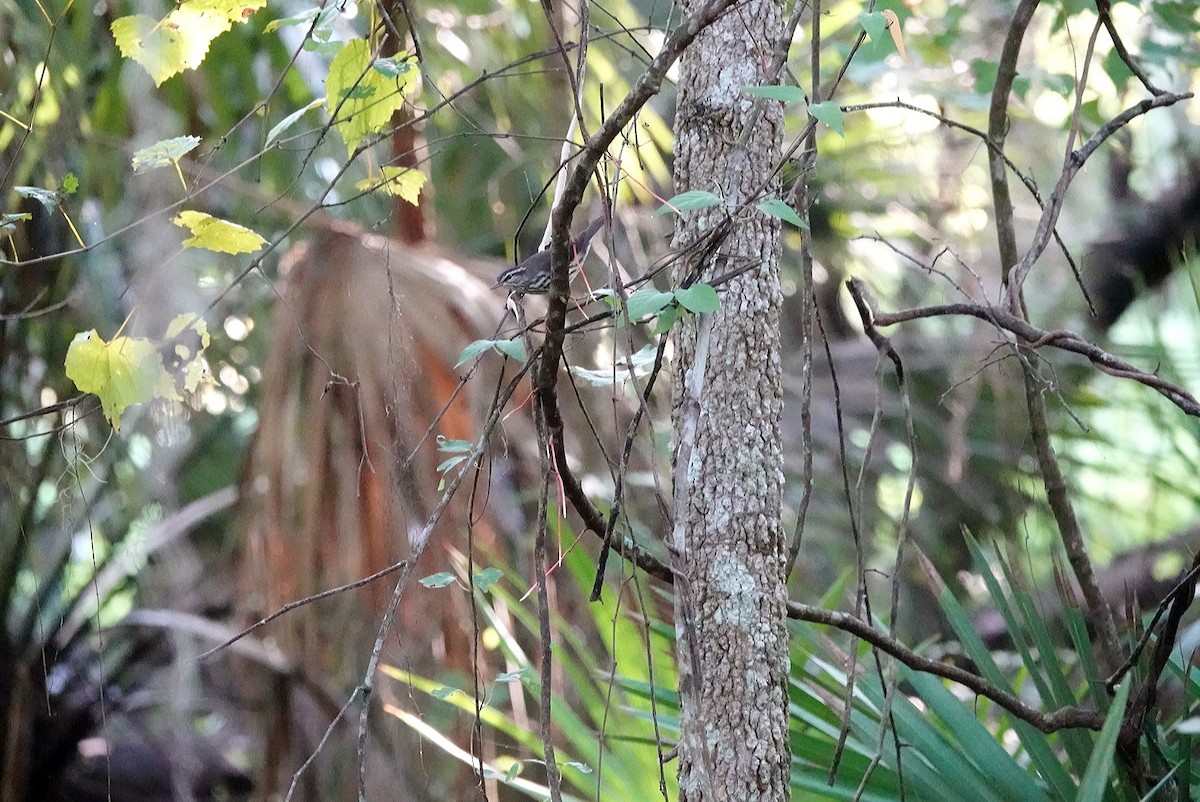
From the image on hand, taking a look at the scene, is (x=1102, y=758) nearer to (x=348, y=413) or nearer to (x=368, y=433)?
(x=368, y=433)

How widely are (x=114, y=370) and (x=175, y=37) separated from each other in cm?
34

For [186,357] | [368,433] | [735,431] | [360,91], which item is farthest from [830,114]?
[368,433]

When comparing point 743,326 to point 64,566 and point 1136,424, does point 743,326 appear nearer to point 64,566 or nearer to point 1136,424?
point 64,566

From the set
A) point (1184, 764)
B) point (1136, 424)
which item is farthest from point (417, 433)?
point (1136, 424)

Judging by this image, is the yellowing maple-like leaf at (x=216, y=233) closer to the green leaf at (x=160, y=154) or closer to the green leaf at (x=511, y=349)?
the green leaf at (x=160, y=154)

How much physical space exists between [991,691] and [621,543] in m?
0.49

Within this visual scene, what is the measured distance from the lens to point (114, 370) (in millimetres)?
962

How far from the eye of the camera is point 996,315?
1.13 meters

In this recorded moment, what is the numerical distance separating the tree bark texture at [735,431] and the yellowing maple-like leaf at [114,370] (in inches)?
18.6

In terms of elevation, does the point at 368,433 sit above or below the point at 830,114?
below

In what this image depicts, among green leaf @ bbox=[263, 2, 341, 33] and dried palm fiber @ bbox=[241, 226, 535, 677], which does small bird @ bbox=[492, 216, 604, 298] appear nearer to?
green leaf @ bbox=[263, 2, 341, 33]

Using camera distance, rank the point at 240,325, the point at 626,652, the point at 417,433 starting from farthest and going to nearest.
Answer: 1. the point at 240,325
2. the point at 417,433
3. the point at 626,652

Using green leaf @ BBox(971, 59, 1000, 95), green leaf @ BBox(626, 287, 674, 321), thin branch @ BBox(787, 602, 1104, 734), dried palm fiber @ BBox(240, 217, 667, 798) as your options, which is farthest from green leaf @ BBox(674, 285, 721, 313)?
green leaf @ BBox(971, 59, 1000, 95)

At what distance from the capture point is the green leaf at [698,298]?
783 millimetres
